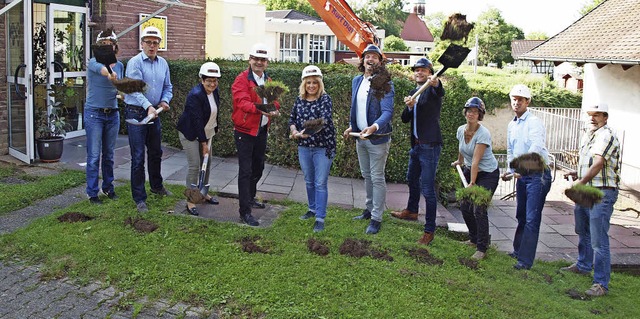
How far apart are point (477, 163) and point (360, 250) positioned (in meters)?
1.55

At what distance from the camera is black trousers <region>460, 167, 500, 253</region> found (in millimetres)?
6414

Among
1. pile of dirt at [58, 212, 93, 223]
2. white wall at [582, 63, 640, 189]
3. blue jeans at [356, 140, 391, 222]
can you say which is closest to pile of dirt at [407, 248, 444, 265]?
blue jeans at [356, 140, 391, 222]

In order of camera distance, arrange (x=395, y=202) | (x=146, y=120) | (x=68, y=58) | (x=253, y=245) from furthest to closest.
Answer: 1. (x=68, y=58)
2. (x=395, y=202)
3. (x=146, y=120)
4. (x=253, y=245)

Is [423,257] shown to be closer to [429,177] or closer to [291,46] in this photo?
[429,177]

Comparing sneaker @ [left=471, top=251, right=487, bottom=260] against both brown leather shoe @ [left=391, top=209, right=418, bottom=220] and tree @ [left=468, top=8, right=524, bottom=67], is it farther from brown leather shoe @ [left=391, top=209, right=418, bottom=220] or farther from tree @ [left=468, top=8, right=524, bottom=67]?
tree @ [left=468, top=8, right=524, bottom=67]

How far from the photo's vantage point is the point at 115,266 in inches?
213

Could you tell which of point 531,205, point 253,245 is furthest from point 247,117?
point 531,205

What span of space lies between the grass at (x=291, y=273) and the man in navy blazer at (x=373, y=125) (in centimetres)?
42

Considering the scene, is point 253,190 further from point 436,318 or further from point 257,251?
point 436,318

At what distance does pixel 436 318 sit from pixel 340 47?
2016 inches

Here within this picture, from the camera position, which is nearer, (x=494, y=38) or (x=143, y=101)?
(x=143, y=101)

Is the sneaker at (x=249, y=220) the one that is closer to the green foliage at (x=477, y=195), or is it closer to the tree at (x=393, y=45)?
the green foliage at (x=477, y=195)

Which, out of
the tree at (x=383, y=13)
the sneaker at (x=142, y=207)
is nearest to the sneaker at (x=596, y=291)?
the sneaker at (x=142, y=207)

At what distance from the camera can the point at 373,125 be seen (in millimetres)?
6449
